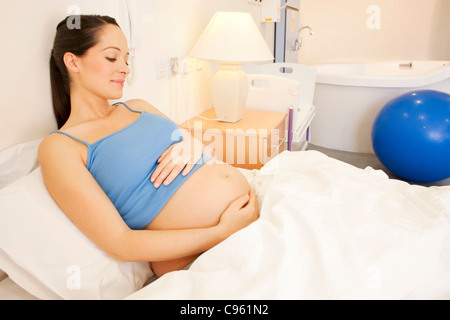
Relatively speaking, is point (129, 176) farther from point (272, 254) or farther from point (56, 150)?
point (272, 254)

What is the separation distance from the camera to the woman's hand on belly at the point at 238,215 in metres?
0.90

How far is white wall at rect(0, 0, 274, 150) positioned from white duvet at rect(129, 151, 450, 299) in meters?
0.64

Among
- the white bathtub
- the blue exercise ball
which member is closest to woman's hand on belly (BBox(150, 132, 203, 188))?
the blue exercise ball

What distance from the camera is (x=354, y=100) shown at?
275cm

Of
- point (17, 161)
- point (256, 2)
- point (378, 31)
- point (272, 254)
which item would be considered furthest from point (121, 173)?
point (378, 31)

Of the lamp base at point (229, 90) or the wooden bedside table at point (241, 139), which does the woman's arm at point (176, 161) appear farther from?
the lamp base at point (229, 90)

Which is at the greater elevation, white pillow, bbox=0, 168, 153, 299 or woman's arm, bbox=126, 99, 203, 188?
woman's arm, bbox=126, 99, 203, 188

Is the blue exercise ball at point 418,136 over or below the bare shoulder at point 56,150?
below

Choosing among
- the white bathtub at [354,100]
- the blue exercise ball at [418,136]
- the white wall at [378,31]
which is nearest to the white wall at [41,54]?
the blue exercise ball at [418,136]

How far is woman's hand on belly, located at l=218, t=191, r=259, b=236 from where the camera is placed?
0.90 meters

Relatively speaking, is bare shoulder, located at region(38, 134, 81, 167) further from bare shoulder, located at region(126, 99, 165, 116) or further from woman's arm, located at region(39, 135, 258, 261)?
→ bare shoulder, located at region(126, 99, 165, 116)

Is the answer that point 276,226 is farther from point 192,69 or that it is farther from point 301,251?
point 192,69

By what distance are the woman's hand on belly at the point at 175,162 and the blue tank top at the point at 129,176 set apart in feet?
0.06

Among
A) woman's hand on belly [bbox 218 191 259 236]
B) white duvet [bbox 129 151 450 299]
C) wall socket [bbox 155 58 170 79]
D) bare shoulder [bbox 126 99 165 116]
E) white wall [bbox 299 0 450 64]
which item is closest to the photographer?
white duvet [bbox 129 151 450 299]
